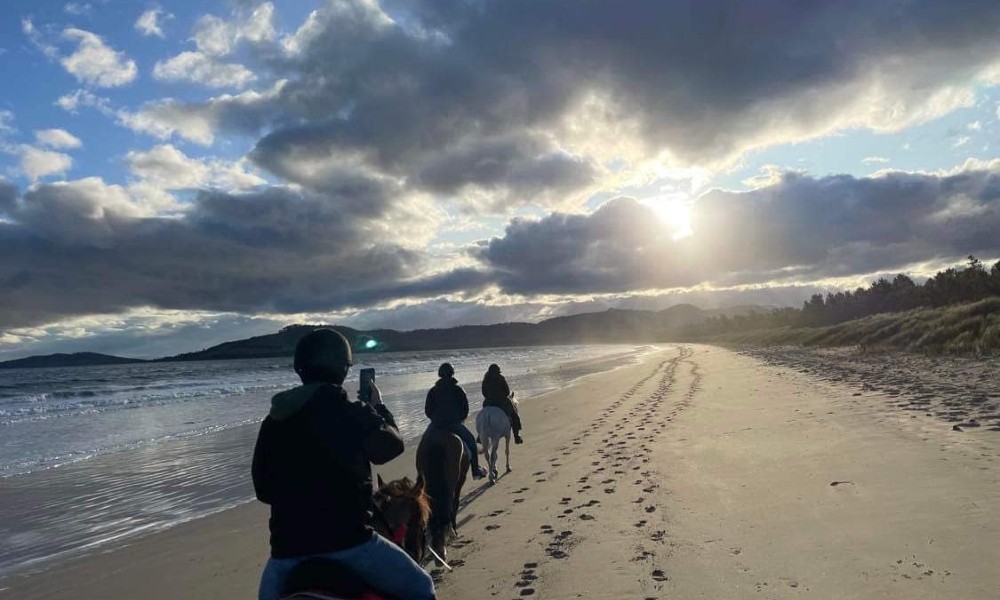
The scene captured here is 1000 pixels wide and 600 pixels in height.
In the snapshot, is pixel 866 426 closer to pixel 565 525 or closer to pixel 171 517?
pixel 565 525

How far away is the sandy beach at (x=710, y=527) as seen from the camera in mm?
5277

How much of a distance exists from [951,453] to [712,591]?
562cm

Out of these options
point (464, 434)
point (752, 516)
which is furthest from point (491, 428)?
point (752, 516)

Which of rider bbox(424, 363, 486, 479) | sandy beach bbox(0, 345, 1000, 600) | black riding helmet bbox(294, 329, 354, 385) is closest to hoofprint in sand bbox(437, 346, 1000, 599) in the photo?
sandy beach bbox(0, 345, 1000, 600)

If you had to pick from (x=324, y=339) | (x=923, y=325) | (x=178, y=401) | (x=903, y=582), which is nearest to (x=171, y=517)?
(x=324, y=339)

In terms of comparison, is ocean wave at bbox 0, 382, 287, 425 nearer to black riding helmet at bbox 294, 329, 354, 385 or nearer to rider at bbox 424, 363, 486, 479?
rider at bbox 424, 363, 486, 479

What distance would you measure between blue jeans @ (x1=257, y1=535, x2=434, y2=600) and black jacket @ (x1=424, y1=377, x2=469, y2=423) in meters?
4.98

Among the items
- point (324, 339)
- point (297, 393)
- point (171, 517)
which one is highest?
point (324, 339)

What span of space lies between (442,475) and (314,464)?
4.76 meters

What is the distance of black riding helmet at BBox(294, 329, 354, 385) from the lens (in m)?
3.27

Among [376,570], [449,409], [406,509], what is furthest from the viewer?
[449,409]

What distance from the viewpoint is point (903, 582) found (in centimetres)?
480

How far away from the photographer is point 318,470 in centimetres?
314

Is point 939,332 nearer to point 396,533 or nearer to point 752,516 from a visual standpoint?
point 752,516
